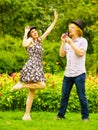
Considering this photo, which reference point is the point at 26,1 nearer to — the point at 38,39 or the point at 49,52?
the point at 49,52

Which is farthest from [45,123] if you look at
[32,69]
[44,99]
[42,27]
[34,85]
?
[42,27]

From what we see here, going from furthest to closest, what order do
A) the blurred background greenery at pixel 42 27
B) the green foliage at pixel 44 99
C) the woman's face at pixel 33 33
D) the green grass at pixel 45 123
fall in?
the blurred background greenery at pixel 42 27 < the green foliage at pixel 44 99 < the woman's face at pixel 33 33 < the green grass at pixel 45 123

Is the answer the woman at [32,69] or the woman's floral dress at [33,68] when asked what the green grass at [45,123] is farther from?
the woman's floral dress at [33,68]

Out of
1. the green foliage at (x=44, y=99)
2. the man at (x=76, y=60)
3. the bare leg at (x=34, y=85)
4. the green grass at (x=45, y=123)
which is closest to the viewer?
the green grass at (x=45, y=123)

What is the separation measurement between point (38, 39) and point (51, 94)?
233 cm

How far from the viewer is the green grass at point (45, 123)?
8141 millimetres

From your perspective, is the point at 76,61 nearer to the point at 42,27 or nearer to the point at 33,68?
the point at 33,68

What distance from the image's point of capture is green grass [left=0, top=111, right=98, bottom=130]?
8.14m

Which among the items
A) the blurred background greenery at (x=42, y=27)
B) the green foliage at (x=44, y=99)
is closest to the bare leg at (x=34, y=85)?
the green foliage at (x=44, y=99)

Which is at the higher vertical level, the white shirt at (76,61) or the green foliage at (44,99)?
the white shirt at (76,61)

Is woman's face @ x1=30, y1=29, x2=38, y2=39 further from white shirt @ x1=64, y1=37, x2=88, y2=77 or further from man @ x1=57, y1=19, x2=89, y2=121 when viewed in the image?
white shirt @ x1=64, y1=37, x2=88, y2=77

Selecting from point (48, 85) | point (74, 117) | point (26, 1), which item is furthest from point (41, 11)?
point (74, 117)

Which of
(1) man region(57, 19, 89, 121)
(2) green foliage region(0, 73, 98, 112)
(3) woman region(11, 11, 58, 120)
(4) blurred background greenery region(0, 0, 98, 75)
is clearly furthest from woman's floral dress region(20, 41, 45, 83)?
(4) blurred background greenery region(0, 0, 98, 75)

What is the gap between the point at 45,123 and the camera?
8.63 metres
